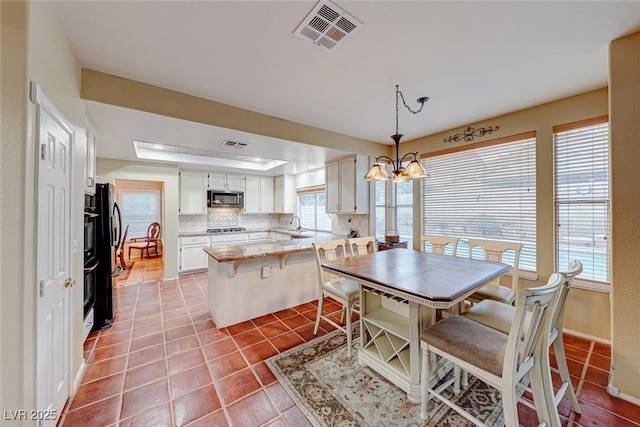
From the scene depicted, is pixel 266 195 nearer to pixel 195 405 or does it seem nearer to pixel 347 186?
pixel 347 186

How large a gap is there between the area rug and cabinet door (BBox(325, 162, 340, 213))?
2534mm

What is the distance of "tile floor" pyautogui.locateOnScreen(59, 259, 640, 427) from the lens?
157cm

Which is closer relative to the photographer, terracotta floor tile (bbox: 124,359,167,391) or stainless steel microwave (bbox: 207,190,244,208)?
terracotta floor tile (bbox: 124,359,167,391)

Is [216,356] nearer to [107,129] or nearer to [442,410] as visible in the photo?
[442,410]

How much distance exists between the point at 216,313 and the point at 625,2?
4017 millimetres

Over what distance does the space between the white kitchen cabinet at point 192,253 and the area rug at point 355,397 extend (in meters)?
3.65

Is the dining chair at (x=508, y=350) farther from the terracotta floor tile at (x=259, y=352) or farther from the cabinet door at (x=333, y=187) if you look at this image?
the cabinet door at (x=333, y=187)

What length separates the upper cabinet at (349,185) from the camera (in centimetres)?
389

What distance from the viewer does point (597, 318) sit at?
94.1 inches

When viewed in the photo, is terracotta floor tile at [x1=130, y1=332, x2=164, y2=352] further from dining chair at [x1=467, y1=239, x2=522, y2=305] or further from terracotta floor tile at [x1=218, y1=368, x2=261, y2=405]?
dining chair at [x1=467, y1=239, x2=522, y2=305]

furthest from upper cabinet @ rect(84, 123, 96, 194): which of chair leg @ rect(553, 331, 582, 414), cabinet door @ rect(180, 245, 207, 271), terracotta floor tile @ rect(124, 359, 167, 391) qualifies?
chair leg @ rect(553, 331, 582, 414)

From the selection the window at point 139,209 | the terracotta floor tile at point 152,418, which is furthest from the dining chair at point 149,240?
the terracotta floor tile at point 152,418

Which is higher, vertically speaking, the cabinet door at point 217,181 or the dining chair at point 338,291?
the cabinet door at point 217,181

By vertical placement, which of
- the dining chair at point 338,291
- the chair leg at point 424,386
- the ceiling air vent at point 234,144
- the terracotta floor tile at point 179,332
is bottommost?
the terracotta floor tile at point 179,332
